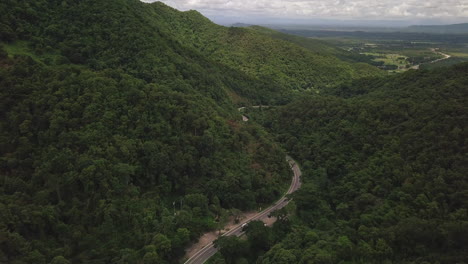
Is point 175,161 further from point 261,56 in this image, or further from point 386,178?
point 261,56

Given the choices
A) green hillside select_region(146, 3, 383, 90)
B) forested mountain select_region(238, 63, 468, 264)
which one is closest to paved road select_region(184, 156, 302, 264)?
forested mountain select_region(238, 63, 468, 264)

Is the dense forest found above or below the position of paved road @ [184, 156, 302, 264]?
above

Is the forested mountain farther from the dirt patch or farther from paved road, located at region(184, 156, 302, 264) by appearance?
the dirt patch

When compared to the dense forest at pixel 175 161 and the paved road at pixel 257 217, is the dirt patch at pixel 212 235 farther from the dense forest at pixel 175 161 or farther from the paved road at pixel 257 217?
the dense forest at pixel 175 161

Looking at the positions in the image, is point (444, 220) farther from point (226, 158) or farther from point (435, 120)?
point (226, 158)

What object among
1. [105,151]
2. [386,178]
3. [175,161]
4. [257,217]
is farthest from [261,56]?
[105,151]

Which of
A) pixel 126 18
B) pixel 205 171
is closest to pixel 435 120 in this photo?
pixel 205 171

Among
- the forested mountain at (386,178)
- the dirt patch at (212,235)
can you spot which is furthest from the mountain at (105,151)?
the forested mountain at (386,178)
